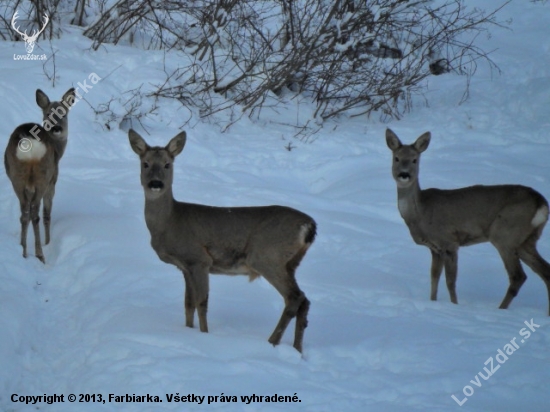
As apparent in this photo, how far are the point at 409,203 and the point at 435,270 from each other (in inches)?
30.9

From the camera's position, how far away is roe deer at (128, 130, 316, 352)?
6.79 m

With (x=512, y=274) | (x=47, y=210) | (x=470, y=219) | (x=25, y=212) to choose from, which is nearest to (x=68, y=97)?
(x=47, y=210)

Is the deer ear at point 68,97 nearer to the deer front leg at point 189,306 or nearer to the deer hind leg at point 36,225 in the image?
the deer hind leg at point 36,225

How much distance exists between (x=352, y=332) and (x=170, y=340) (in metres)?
1.53

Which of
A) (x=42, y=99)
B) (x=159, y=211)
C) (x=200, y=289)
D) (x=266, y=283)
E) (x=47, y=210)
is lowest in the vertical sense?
(x=266, y=283)

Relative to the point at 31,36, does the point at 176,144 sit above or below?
below

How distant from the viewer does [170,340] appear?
260 inches

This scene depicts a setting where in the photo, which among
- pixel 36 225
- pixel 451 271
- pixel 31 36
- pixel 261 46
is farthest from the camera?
pixel 261 46

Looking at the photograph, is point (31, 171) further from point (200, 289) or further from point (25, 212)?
point (200, 289)

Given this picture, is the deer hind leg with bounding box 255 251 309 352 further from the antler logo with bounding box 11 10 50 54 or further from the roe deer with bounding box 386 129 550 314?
the antler logo with bounding box 11 10 50 54

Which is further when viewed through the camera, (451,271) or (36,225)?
(36,225)

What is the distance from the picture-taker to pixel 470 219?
895cm

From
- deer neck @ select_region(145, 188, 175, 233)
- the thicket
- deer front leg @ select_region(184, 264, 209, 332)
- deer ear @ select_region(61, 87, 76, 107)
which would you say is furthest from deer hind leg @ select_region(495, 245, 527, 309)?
the thicket

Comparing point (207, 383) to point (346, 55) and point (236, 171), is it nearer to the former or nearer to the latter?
point (236, 171)
